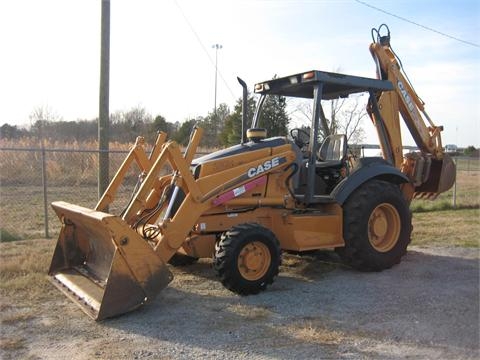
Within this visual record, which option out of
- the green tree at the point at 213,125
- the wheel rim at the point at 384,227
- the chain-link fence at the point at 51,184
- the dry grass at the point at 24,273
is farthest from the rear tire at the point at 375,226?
the green tree at the point at 213,125

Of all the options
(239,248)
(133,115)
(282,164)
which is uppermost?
(133,115)

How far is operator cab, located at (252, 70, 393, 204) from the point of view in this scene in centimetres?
662

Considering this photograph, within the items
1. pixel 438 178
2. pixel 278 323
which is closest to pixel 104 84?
pixel 278 323

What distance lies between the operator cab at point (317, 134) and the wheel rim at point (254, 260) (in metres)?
1.14

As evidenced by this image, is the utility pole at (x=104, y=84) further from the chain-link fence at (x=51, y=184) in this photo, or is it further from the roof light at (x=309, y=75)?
the roof light at (x=309, y=75)

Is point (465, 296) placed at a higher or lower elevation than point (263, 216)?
lower

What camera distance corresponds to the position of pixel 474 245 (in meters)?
8.84

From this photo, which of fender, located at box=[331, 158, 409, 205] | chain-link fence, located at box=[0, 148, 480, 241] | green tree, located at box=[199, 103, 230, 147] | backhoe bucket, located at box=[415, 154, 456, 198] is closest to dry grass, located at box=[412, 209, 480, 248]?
backhoe bucket, located at box=[415, 154, 456, 198]

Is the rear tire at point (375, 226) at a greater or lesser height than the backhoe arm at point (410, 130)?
lesser

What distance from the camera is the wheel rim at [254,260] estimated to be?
570 centimetres

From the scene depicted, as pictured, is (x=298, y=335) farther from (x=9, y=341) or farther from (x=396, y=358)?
(x=9, y=341)

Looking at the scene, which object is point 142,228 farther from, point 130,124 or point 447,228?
point 130,124

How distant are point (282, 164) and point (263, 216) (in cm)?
69

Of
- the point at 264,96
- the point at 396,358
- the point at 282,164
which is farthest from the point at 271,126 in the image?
the point at 396,358
